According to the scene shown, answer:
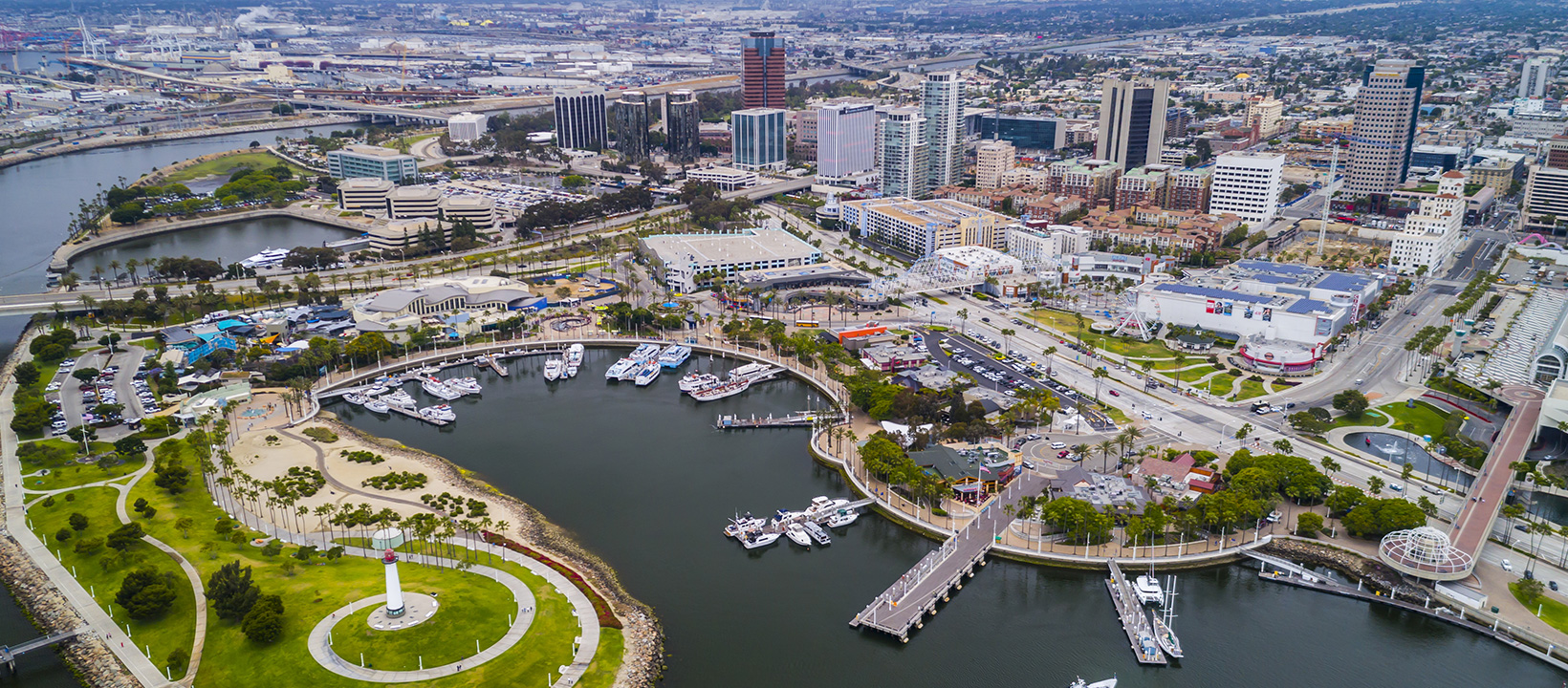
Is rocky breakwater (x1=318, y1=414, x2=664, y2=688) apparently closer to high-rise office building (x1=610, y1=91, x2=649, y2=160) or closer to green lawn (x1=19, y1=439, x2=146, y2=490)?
green lawn (x1=19, y1=439, x2=146, y2=490)

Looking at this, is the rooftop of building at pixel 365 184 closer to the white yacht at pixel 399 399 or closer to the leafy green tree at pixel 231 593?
the white yacht at pixel 399 399

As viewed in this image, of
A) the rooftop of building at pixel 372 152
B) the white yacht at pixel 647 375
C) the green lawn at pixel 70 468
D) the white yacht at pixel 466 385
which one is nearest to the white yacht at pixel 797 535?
the white yacht at pixel 647 375

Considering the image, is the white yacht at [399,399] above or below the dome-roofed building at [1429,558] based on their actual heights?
below

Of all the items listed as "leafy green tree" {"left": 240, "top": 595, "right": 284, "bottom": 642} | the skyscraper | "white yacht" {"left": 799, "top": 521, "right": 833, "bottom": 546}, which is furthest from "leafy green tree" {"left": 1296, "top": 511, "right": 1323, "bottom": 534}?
the skyscraper

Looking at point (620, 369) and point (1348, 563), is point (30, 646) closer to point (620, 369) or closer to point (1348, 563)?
point (620, 369)

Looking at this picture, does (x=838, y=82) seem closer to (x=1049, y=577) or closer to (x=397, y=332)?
(x=397, y=332)

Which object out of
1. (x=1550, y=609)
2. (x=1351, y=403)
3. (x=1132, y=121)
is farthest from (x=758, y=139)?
(x=1550, y=609)
